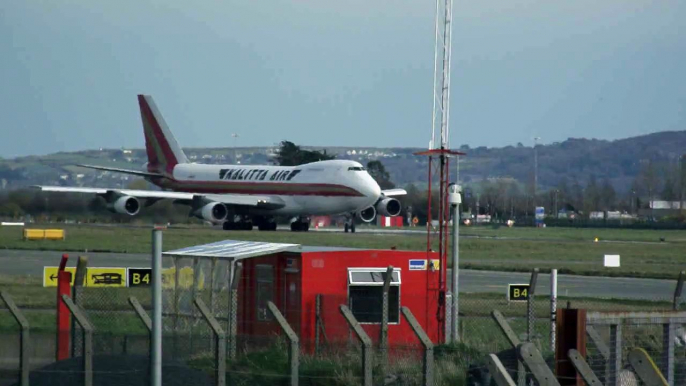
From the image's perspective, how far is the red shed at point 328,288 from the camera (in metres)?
14.2

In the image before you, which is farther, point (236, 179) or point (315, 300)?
point (236, 179)

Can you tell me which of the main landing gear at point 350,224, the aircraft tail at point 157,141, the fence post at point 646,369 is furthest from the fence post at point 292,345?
the aircraft tail at point 157,141

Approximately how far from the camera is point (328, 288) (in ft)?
47.7

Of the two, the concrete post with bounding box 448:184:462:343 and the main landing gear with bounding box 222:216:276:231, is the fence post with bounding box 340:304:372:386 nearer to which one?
the concrete post with bounding box 448:184:462:343

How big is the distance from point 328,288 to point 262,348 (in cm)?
169

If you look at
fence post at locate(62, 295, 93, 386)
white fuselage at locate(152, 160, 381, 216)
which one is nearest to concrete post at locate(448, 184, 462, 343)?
fence post at locate(62, 295, 93, 386)

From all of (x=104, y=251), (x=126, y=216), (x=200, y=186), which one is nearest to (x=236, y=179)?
(x=200, y=186)

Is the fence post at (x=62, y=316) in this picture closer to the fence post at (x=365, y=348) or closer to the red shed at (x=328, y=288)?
the red shed at (x=328, y=288)

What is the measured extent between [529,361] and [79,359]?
18.0 ft

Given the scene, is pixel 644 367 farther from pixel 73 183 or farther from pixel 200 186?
pixel 73 183

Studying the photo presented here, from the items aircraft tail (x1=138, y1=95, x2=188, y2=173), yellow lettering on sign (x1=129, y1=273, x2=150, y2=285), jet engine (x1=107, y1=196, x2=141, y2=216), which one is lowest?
yellow lettering on sign (x1=129, y1=273, x2=150, y2=285)

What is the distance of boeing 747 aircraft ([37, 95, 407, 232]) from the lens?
5688cm

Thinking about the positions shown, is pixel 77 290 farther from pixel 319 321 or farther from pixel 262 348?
pixel 319 321

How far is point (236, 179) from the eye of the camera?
62500 mm
